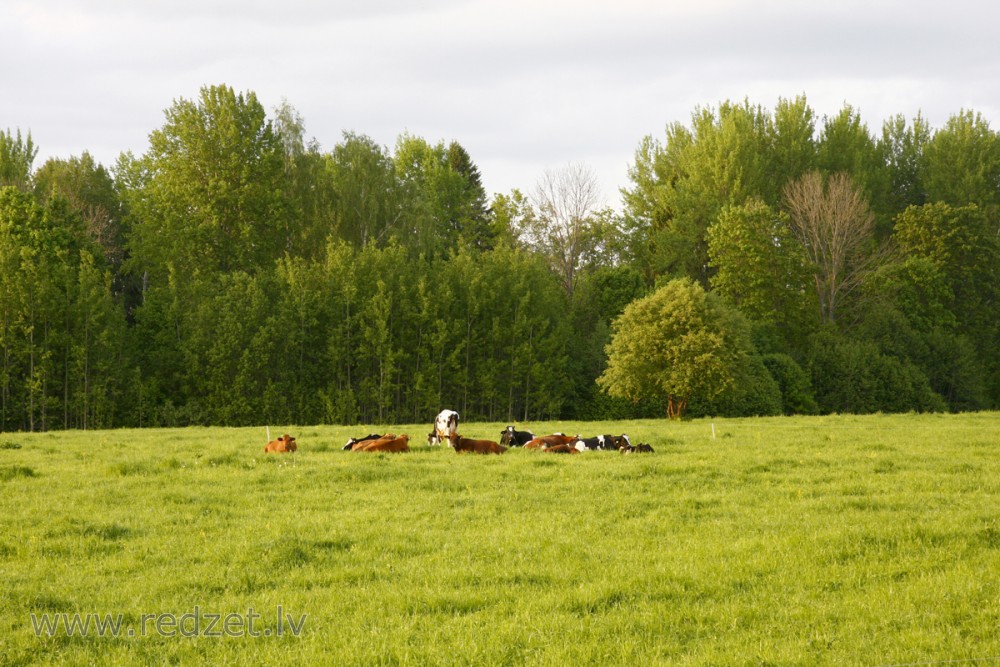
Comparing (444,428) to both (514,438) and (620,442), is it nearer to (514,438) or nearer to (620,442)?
(514,438)

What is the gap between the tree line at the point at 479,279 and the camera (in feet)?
135

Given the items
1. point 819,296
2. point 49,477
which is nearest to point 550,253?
point 819,296

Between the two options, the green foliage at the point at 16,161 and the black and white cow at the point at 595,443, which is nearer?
the black and white cow at the point at 595,443

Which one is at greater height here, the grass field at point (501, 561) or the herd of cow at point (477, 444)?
the herd of cow at point (477, 444)

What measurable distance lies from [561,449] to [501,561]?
9297mm

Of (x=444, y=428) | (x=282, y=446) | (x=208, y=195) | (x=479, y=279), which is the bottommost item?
(x=282, y=446)

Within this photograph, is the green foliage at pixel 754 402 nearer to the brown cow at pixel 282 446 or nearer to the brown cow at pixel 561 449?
the brown cow at pixel 561 449

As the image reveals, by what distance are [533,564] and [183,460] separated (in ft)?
31.9

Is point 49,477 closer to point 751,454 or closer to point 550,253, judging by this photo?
point 751,454

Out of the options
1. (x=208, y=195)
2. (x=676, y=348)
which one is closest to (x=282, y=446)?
(x=676, y=348)

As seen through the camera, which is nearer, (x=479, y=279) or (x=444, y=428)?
(x=444, y=428)

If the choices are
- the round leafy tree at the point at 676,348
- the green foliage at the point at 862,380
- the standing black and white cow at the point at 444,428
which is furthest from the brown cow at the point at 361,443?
the green foliage at the point at 862,380

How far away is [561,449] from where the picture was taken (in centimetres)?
1853

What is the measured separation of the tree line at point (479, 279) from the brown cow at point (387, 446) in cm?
1935
